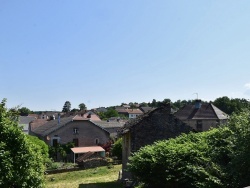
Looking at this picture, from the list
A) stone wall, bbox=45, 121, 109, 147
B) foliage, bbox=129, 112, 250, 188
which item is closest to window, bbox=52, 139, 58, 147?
stone wall, bbox=45, 121, 109, 147

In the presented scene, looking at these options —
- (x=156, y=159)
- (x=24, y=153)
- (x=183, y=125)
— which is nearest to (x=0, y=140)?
(x=24, y=153)

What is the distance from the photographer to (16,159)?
Answer: 9688 mm

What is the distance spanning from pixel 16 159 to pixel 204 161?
704cm

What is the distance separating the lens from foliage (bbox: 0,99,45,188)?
30.3ft

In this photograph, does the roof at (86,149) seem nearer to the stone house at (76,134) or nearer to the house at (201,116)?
the stone house at (76,134)

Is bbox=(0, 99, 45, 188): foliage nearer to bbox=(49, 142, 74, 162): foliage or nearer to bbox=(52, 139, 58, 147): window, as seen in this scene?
bbox=(49, 142, 74, 162): foliage

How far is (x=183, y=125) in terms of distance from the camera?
2323 cm

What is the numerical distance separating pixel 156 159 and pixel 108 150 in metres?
35.6

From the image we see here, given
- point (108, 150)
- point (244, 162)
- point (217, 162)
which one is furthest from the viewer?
point (108, 150)

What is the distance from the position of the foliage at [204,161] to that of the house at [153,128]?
585 centimetres

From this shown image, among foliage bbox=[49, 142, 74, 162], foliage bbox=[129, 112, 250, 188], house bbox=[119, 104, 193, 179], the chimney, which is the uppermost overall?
the chimney

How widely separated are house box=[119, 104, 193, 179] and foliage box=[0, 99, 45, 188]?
40.5 ft

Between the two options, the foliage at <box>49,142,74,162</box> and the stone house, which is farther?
the stone house

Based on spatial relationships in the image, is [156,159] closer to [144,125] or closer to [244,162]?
[244,162]
